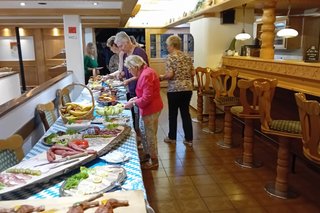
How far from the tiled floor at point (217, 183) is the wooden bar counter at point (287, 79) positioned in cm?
48

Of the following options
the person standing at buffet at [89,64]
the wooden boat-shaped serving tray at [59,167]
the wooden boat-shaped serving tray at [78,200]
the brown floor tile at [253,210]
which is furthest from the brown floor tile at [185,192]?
the person standing at buffet at [89,64]

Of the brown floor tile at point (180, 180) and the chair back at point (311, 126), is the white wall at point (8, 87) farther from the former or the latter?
the chair back at point (311, 126)

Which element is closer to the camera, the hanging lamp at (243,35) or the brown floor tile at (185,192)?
the brown floor tile at (185,192)

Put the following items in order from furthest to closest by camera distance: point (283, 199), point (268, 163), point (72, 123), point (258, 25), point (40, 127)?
point (258, 25) < point (268, 163) < point (40, 127) < point (283, 199) < point (72, 123)

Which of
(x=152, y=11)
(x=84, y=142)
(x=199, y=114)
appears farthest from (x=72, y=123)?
(x=152, y=11)

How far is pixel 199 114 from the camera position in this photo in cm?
582

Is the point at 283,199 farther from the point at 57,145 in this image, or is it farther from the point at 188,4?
the point at 188,4

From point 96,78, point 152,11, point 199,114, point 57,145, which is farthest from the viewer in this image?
point 152,11

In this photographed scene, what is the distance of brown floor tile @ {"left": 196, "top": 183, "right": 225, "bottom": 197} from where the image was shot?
304 centimetres

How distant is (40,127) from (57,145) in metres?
1.51

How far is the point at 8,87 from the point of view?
23.9ft

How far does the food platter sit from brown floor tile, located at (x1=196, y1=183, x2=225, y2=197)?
1.60 meters

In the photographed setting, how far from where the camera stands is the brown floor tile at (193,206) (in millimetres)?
2744

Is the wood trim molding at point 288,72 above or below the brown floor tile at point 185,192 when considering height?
above
